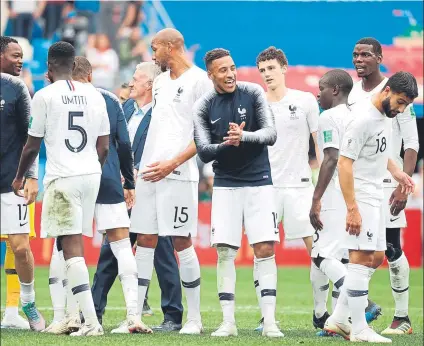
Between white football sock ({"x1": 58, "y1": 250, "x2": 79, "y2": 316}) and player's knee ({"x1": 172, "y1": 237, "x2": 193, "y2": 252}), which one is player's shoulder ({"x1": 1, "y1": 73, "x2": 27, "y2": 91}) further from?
player's knee ({"x1": 172, "y1": 237, "x2": 193, "y2": 252})

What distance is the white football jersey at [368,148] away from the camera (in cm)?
921

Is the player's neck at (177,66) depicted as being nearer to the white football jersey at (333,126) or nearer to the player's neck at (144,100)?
the player's neck at (144,100)

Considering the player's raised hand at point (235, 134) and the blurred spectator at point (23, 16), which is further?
the blurred spectator at point (23, 16)

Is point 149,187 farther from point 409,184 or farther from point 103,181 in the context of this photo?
point 409,184

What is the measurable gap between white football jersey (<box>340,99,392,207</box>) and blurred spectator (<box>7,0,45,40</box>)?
1643cm

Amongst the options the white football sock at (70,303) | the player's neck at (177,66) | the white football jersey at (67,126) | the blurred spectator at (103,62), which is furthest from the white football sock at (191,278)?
the blurred spectator at (103,62)

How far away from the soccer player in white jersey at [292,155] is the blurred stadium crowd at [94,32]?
1315 centimetres

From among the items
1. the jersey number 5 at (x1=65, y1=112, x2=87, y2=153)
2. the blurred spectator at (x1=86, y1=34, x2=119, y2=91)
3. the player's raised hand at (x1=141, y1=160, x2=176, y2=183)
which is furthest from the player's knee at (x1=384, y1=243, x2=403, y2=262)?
the blurred spectator at (x1=86, y1=34, x2=119, y2=91)

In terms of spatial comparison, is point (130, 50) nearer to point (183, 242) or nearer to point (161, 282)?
point (161, 282)

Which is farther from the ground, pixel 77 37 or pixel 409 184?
pixel 77 37

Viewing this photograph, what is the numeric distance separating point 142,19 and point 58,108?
15419 millimetres

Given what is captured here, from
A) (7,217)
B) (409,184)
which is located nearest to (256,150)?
(409,184)

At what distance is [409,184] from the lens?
1032 cm

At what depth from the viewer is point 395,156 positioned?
11094mm
